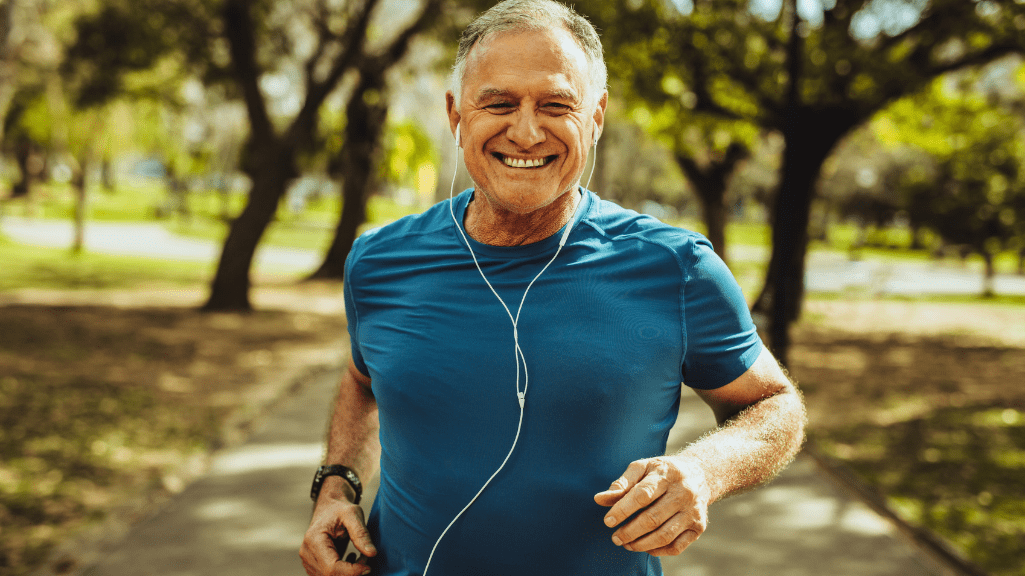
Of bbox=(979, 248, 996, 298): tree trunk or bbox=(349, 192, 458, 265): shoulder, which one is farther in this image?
bbox=(979, 248, 996, 298): tree trunk

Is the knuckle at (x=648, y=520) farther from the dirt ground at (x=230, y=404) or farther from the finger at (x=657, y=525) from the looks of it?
the dirt ground at (x=230, y=404)

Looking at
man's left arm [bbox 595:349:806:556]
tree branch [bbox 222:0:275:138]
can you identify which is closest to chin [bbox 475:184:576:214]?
man's left arm [bbox 595:349:806:556]

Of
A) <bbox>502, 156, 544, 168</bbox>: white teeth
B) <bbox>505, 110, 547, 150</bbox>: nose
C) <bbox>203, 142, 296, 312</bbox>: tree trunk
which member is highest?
<bbox>505, 110, 547, 150</bbox>: nose

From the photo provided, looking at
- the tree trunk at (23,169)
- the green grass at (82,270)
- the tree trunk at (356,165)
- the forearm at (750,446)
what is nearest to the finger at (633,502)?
the forearm at (750,446)

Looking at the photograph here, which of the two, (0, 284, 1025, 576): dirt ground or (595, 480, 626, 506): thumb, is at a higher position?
(595, 480, 626, 506): thumb

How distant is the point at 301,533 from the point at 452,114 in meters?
3.73

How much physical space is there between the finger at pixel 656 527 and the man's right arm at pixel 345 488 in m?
0.67

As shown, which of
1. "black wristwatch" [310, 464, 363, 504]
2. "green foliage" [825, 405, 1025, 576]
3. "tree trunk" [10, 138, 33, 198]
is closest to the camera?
"black wristwatch" [310, 464, 363, 504]

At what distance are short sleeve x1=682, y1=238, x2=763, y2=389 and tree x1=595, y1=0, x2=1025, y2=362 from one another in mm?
8242

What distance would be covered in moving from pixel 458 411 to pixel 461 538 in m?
0.28

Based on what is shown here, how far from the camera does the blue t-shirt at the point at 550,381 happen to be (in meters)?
1.67

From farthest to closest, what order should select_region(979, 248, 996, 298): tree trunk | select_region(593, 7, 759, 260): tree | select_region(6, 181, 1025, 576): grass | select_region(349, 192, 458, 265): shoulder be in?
1. select_region(979, 248, 996, 298): tree trunk
2. select_region(593, 7, 759, 260): tree
3. select_region(6, 181, 1025, 576): grass
4. select_region(349, 192, 458, 265): shoulder

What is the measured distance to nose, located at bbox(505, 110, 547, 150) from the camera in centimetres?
176

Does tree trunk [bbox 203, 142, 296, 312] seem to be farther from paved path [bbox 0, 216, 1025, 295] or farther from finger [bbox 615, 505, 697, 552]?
finger [bbox 615, 505, 697, 552]
